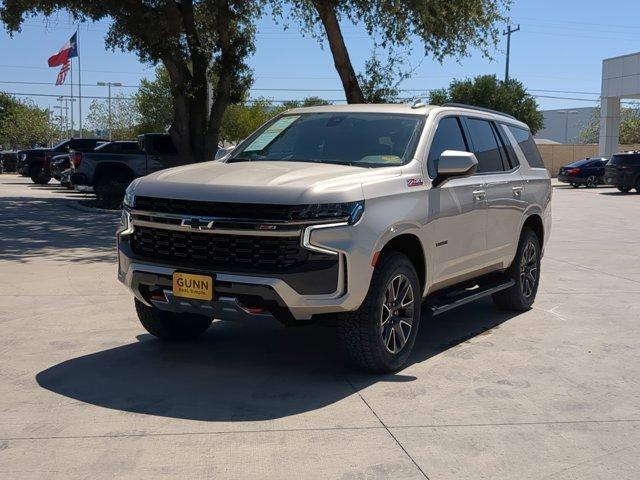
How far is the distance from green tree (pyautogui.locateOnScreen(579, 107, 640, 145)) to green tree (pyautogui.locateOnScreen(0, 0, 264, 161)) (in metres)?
67.6

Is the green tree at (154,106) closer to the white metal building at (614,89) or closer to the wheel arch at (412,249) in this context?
the white metal building at (614,89)

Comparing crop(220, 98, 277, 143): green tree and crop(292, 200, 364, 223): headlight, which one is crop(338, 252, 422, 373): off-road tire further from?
crop(220, 98, 277, 143): green tree

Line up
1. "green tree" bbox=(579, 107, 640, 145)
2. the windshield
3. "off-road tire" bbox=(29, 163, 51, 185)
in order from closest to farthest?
1. the windshield
2. "off-road tire" bbox=(29, 163, 51, 185)
3. "green tree" bbox=(579, 107, 640, 145)

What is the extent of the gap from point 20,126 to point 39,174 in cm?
4960

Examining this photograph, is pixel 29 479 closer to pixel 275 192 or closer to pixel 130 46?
pixel 275 192

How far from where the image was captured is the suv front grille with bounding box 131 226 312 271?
5.05 metres

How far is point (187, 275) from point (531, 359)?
2885mm

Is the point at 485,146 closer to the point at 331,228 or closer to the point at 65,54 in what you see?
the point at 331,228

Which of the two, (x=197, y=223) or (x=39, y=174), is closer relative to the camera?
(x=197, y=223)

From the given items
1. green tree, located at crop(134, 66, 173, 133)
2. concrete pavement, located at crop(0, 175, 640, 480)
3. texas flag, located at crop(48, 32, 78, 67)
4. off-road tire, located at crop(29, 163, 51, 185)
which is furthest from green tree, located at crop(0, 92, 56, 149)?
concrete pavement, located at crop(0, 175, 640, 480)

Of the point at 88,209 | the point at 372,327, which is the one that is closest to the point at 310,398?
the point at 372,327

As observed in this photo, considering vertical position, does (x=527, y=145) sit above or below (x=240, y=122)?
below

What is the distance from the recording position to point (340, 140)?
6422mm

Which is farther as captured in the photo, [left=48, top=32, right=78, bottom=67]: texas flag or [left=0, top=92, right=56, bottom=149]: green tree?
[left=0, top=92, right=56, bottom=149]: green tree
